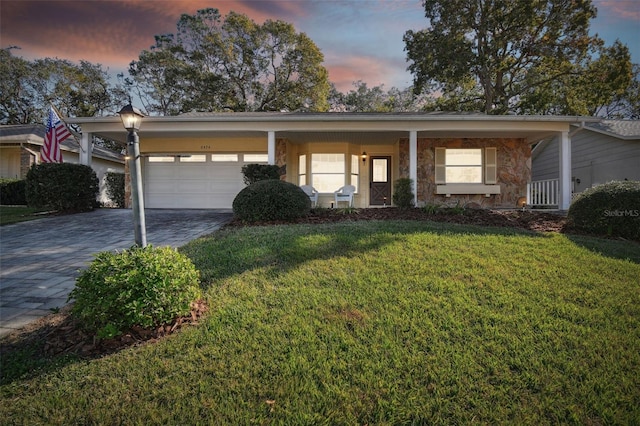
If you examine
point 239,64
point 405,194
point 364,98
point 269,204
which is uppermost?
point 239,64

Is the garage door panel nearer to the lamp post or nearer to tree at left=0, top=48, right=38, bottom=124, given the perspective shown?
the lamp post

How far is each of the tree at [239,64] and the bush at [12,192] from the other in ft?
34.4

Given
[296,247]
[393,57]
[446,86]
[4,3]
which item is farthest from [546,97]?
[4,3]

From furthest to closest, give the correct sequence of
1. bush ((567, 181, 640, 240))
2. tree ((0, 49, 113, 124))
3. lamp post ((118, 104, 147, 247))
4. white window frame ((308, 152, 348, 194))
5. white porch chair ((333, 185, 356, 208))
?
tree ((0, 49, 113, 124)) → white window frame ((308, 152, 348, 194)) → white porch chair ((333, 185, 356, 208)) → bush ((567, 181, 640, 240)) → lamp post ((118, 104, 147, 247))

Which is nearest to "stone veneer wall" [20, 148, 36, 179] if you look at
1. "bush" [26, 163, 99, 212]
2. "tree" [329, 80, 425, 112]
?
"bush" [26, 163, 99, 212]

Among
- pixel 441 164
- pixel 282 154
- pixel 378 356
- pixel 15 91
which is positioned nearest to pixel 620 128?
pixel 441 164

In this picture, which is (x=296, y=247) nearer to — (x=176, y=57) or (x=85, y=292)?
(x=85, y=292)

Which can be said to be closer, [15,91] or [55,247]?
[55,247]

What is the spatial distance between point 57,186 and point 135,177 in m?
8.36

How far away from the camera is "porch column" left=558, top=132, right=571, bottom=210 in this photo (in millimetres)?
9422

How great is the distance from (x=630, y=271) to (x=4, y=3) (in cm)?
1029

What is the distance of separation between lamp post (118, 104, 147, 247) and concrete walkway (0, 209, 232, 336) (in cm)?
106

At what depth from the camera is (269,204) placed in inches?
280

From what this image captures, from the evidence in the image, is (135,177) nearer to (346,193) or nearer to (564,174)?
(346,193)
